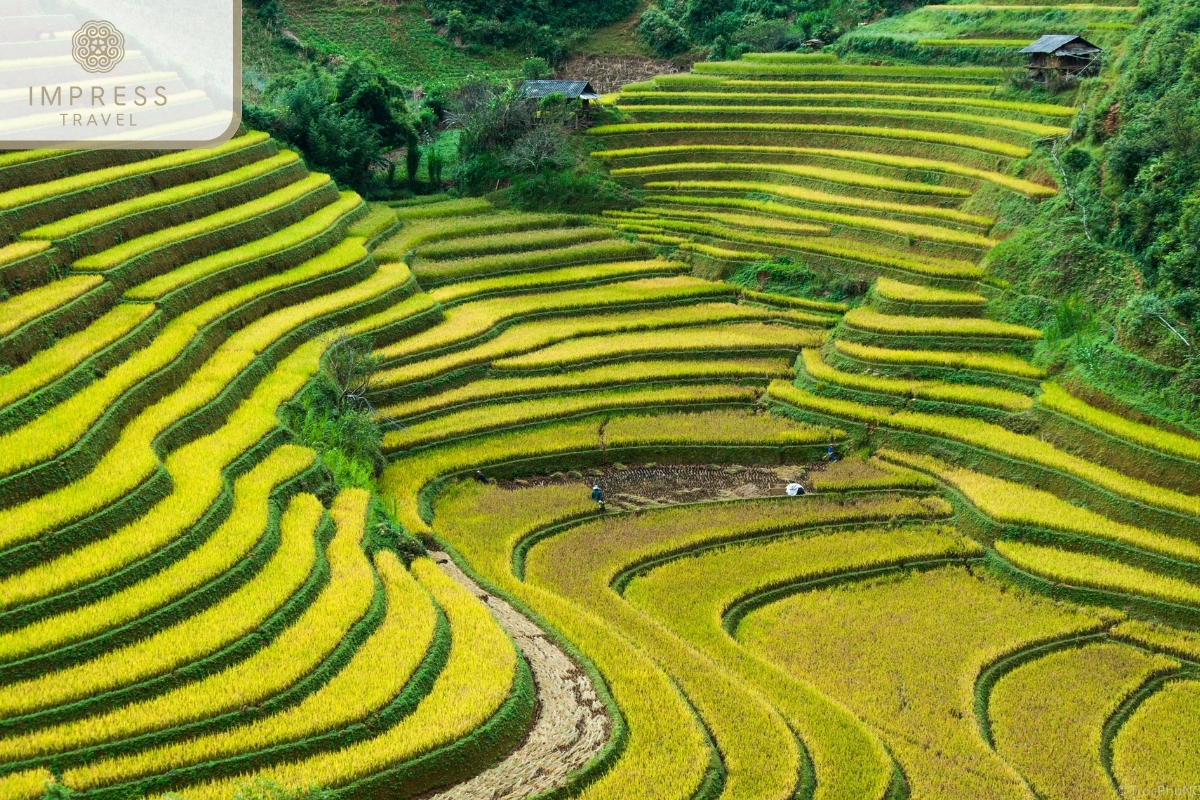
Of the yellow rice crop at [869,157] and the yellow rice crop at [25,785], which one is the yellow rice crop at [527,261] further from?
the yellow rice crop at [25,785]

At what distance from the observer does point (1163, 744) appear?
12.8 meters

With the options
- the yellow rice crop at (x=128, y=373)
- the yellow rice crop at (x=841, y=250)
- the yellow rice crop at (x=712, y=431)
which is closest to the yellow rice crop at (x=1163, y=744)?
the yellow rice crop at (x=712, y=431)

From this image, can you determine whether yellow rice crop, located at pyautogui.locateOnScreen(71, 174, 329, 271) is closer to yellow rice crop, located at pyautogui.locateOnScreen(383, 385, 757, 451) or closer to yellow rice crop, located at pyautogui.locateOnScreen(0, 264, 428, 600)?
yellow rice crop, located at pyautogui.locateOnScreen(0, 264, 428, 600)

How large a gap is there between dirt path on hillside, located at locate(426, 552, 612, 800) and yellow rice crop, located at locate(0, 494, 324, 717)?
279 centimetres

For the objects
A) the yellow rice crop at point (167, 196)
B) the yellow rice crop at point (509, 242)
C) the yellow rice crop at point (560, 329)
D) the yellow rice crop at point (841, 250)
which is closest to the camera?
the yellow rice crop at point (167, 196)

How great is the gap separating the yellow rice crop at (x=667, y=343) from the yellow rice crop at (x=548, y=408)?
1202 mm

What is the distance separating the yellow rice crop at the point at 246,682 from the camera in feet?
32.0

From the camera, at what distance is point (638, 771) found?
10.6 meters

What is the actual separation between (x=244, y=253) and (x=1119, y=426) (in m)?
17.4

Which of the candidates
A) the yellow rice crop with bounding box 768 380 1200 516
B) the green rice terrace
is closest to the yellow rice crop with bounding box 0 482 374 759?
the green rice terrace

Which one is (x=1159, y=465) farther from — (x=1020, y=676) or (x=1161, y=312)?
(x=1020, y=676)

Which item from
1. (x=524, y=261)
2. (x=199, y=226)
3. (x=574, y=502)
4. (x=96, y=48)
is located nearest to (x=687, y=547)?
(x=574, y=502)

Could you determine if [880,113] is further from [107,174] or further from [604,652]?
[604,652]

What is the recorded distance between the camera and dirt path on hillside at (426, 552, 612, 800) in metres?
10.4
